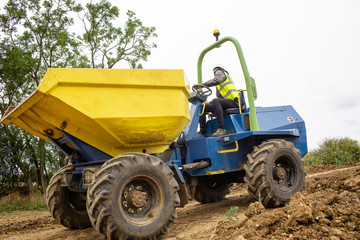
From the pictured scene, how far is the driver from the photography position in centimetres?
602

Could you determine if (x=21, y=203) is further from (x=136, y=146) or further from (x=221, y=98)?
(x=221, y=98)

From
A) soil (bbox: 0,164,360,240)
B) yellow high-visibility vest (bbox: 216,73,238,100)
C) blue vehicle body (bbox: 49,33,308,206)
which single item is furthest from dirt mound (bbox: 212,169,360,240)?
yellow high-visibility vest (bbox: 216,73,238,100)

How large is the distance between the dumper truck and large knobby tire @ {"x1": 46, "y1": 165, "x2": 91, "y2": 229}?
0.02 m

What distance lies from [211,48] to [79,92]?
3.65m

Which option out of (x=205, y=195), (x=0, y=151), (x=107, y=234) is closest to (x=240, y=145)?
(x=205, y=195)

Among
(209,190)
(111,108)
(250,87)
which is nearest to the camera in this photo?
(111,108)

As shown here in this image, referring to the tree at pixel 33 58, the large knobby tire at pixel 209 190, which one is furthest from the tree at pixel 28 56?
the large knobby tire at pixel 209 190

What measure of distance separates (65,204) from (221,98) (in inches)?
128

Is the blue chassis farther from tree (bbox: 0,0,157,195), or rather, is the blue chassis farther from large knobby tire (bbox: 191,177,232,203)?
tree (bbox: 0,0,157,195)

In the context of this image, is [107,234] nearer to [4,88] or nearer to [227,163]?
[227,163]

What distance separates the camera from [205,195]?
7184mm

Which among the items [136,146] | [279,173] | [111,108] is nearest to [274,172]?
[279,173]

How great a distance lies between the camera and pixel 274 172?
5.79 m

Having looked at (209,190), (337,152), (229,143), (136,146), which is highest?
(136,146)
